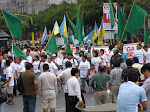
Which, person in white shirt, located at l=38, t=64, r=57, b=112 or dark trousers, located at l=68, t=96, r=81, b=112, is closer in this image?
dark trousers, located at l=68, t=96, r=81, b=112

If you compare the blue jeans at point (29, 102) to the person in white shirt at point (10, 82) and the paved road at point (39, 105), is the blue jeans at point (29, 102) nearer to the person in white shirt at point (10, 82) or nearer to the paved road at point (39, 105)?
the paved road at point (39, 105)

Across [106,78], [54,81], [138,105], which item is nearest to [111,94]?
[106,78]

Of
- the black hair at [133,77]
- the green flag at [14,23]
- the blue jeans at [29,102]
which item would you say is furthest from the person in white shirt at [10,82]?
the black hair at [133,77]

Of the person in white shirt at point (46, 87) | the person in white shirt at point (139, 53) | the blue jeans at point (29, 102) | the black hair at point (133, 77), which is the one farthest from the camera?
the person in white shirt at point (139, 53)

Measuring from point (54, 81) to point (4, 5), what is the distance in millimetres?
142632

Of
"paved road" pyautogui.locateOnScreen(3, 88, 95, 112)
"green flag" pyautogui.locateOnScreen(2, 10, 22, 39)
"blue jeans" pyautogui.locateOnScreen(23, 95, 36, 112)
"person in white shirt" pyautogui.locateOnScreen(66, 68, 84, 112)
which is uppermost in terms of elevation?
"green flag" pyautogui.locateOnScreen(2, 10, 22, 39)

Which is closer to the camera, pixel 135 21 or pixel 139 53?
pixel 135 21

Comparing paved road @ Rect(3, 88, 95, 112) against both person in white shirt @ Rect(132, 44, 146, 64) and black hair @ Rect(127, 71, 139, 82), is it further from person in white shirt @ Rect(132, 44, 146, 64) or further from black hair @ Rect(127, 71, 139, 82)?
black hair @ Rect(127, 71, 139, 82)

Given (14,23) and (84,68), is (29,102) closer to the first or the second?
(84,68)

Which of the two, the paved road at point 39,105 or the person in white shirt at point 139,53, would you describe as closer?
the paved road at point 39,105

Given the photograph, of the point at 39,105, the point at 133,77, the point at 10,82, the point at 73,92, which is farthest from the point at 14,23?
the point at 133,77

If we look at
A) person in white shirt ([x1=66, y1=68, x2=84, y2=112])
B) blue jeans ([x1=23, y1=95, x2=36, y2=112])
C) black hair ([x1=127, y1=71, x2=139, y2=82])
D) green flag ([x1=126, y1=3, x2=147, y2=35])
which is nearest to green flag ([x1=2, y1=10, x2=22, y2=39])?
green flag ([x1=126, y1=3, x2=147, y2=35])

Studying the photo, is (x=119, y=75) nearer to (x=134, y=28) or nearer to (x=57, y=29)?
(x=134, y=28)

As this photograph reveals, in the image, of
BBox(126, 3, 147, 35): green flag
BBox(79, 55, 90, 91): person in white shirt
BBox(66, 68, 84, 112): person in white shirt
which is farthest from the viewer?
BBox(126, 3, 147, 35): green flag
